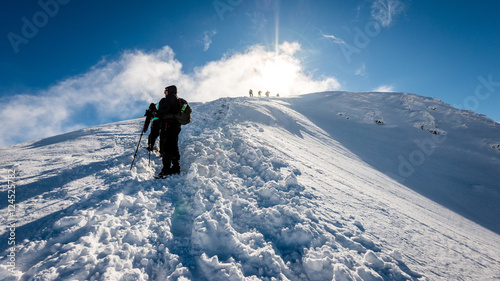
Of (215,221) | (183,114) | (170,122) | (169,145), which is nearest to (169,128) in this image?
(170,122)

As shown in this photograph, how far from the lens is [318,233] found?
3.57 m

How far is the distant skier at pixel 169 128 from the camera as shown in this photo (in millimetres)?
5684

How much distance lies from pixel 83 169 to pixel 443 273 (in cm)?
817

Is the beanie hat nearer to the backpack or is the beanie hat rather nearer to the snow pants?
the backpack

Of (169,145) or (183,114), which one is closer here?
(183,114)

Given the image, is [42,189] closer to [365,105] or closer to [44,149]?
[44,149]

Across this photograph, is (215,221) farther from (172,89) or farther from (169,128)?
(172,89)

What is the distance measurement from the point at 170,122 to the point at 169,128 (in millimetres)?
186

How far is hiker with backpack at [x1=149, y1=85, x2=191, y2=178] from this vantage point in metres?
5.68

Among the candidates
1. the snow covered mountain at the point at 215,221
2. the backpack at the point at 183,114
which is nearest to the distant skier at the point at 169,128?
the backpack at the point at 183,114

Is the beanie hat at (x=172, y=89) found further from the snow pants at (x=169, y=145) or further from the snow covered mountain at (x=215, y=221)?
the snow covered mountain at (x=215, y=221)

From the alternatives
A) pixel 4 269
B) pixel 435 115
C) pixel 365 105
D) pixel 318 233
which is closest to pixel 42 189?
pixel 4 269

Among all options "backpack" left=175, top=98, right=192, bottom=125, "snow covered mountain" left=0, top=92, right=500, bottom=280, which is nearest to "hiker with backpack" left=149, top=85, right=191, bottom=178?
"backpack" left=175, top=98, right=192, bottom=125

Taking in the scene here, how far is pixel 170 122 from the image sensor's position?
577cm
